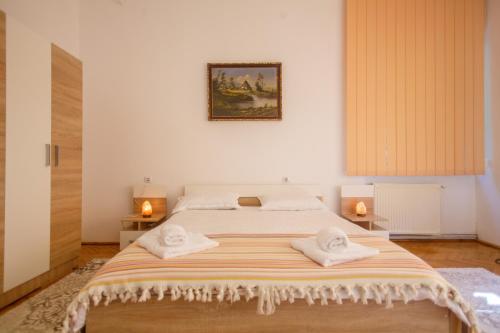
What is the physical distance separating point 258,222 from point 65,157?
1.81m

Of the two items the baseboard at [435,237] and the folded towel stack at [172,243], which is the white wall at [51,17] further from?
the baseboard at [435,237]

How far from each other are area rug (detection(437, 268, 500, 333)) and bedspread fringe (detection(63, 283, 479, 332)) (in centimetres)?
78

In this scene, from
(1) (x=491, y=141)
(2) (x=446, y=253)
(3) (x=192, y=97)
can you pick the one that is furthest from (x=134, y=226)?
(1) (x=491, y=141)

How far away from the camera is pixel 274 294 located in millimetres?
1393

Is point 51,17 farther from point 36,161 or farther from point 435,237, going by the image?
point 435,237

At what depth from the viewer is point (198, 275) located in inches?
57.4

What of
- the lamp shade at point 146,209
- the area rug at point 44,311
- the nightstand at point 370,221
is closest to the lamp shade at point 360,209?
the nightstand at point 370,221

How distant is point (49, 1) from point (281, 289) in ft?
11.9

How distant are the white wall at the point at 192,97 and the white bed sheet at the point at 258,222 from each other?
82 centimetres

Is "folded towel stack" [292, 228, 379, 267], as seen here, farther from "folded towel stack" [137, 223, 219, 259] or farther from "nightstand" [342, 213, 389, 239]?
"nightstand" [342, 213, 389, 239]

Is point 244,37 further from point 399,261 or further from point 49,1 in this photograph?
point 399,261

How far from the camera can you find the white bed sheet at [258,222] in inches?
88.4

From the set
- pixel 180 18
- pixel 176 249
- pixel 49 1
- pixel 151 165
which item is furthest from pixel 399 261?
pixel 49 1

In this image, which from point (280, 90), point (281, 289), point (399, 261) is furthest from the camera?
point (280, 90)
